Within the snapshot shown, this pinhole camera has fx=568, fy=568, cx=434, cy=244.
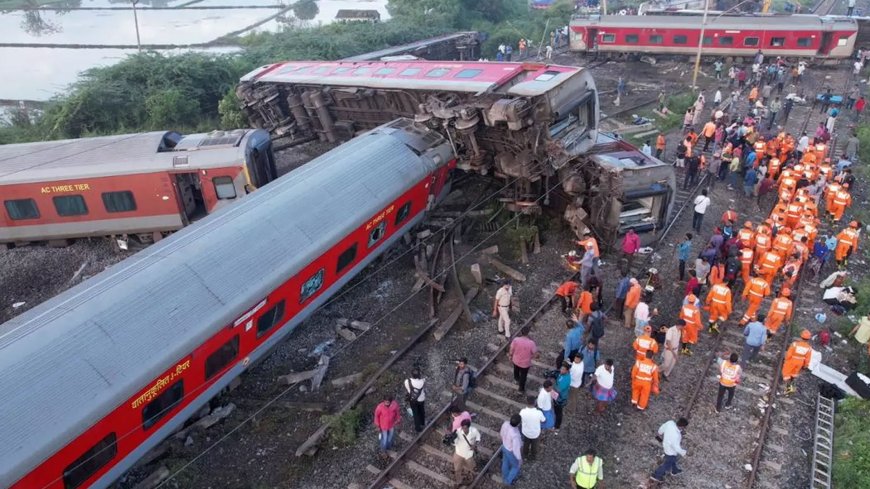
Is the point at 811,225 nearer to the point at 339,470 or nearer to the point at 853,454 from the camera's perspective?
the point at 853,454

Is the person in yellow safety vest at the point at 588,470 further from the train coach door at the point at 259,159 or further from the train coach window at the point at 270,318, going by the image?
the train coach door at the point at 259,159

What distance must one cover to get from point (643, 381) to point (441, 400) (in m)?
3.67

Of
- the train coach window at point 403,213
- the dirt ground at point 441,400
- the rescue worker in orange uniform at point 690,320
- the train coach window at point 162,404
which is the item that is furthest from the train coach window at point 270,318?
the rescue worker in orange uniform at point 690,320

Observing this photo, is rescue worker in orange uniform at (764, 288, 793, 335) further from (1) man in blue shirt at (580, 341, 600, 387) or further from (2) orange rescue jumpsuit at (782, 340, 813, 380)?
(1) man in blue shirt at (580, 341, 600, 387)

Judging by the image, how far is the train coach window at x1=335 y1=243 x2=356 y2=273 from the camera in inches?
491

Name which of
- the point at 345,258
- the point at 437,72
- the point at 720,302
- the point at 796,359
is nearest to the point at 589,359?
the point at 720,302

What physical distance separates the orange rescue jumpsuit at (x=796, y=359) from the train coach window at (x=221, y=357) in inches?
397

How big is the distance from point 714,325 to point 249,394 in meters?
9.90

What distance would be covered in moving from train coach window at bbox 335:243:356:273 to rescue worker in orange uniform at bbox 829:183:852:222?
14209 mm

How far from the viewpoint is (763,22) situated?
34031 millimetres

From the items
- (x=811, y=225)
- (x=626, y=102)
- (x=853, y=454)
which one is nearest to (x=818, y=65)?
(x=626, y=102)

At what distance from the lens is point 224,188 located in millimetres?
16375

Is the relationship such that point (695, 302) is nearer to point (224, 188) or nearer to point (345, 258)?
point (345, 258)

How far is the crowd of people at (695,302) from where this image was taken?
9039 millimetres
